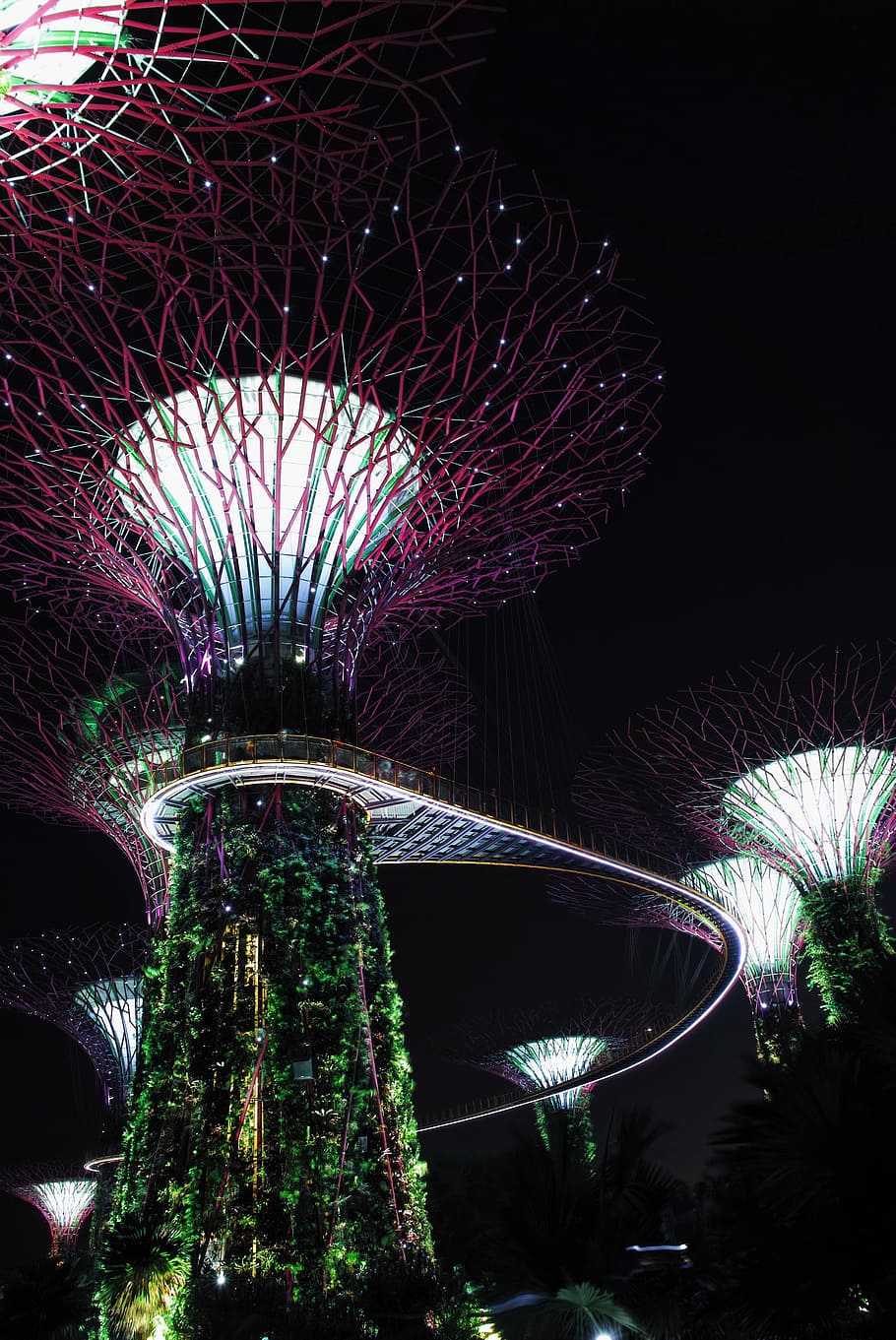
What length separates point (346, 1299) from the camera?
637 inches

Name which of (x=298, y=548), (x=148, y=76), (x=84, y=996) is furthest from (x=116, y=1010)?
(x=148, y=76)

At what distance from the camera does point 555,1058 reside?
183 ft

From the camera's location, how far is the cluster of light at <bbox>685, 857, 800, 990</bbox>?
137 feet

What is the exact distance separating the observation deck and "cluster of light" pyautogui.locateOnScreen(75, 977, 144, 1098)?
21585mm

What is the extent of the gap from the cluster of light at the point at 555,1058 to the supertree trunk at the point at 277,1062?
37176mm

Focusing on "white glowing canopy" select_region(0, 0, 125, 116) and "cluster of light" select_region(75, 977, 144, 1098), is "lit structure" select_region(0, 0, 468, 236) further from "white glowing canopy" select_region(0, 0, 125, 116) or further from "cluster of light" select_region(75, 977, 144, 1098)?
"cluster of light" select_region(75, 977, 144, 1098)

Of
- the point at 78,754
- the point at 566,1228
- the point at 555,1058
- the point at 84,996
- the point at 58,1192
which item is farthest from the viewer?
the point at 58,1192

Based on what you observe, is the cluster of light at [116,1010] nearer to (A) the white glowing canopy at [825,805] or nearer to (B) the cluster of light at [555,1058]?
(B) the cluster of light at [555,1058]

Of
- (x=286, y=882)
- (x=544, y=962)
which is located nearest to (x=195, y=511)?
(x=286, y=882)

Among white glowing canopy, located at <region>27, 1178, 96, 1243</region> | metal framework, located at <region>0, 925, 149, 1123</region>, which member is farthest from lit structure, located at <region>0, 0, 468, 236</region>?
white glowing canopy, located at <region>27, 1178, 96, 1243</region>

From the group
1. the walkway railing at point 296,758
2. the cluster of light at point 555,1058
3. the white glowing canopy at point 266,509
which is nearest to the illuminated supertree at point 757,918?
the cluster of light at point 555,1058

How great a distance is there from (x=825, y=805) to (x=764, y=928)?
7.62 meters

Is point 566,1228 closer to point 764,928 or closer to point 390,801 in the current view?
point 390,801

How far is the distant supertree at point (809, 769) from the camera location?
3578cm
